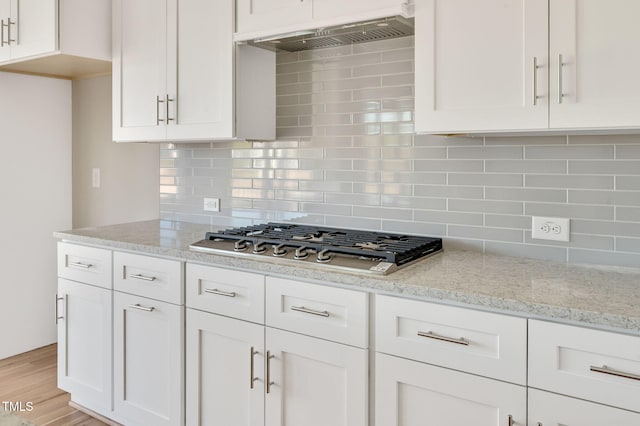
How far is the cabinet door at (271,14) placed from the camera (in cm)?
220

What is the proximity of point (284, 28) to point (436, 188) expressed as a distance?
0.93m

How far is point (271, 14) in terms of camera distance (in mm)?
2303

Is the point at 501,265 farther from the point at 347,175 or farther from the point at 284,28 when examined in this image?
the point at 284,28

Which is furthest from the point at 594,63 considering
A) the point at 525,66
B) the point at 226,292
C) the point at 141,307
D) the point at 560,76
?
the point at 141,307

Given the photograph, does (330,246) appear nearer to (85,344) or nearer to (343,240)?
(343,240)

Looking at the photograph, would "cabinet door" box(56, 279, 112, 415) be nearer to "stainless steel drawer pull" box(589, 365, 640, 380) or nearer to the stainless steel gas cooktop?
the stainless steel gas cooktop

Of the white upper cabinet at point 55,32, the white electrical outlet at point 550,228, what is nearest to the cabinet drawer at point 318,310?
the white electrical outlet at point 550,228

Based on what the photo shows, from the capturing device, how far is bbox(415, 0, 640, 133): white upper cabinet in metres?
1.60

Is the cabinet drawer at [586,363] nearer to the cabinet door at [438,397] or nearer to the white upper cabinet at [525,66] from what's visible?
the cabinet door at [438,397]

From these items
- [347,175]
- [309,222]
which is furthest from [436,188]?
[309,222]

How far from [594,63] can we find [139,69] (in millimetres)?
2114

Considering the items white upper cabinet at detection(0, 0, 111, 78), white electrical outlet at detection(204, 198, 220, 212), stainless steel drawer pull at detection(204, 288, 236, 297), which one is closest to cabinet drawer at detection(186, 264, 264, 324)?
stainless steel drawer pull at detection(204, 288, 236, 297)

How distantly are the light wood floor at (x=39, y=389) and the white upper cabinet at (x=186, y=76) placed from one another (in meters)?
1.44

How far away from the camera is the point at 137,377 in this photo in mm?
2410
